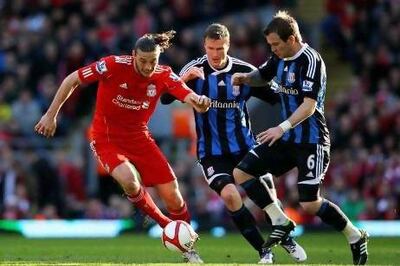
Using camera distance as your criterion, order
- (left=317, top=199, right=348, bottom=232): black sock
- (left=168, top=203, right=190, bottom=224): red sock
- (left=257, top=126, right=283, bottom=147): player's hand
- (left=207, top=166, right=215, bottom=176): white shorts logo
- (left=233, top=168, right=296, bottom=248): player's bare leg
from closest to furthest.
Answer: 1. (left=257, top=126, right=283, bottom=147): player's hand
2. (left=317, top=199, right=348, bottom=232): black sock
3. (left=233, top=168, right=296, bottom=248): player's bare leg
4. (left=207, top=166, right=215, bottom=176): white shorts logo
5. (left=168, top=203, right=190, bottom=224): red sock

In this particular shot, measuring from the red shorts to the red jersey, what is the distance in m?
0.10

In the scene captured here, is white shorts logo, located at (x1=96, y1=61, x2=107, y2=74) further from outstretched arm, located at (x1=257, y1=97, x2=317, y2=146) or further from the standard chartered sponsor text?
outstretched arm, located at (x1=257, y1=97, x2=317, y2=146)

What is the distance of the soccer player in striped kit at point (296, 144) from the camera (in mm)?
12984

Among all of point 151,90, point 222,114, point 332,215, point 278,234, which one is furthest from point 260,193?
point 151,90

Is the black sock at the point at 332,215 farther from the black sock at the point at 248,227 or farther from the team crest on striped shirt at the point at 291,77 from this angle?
the team crest on striped shirt at the point at 291,77

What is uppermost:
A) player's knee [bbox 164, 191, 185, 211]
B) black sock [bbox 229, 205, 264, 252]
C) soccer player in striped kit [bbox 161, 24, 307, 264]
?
soccer player in striped kit [bbox 161, 24, 307, 264]

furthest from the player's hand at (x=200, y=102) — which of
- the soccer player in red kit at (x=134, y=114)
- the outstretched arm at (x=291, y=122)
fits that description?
the outstretched arm at (x=291, y=122)

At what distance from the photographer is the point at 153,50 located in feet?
44.1

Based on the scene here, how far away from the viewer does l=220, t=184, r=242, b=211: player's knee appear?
13.6 m

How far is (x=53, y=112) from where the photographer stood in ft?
43.5

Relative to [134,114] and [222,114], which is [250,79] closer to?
[222,114]

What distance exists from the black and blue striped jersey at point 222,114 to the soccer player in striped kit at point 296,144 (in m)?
0.63

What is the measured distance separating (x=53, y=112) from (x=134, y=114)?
1.14m

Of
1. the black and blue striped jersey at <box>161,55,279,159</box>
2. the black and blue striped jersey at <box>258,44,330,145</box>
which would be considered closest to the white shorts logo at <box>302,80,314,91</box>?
the black and blue striped jersey at <box>258,44,330,145</box>
